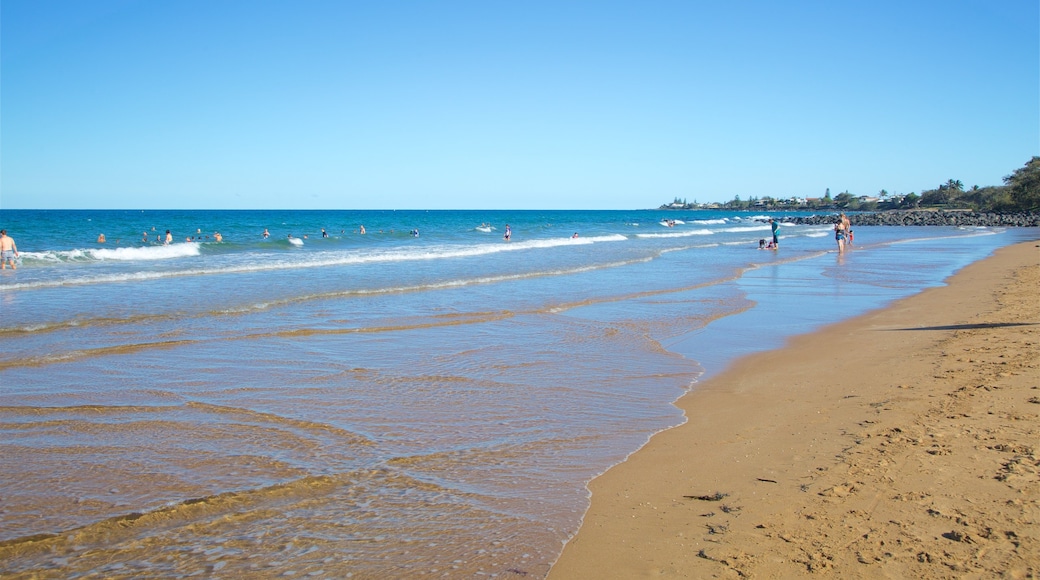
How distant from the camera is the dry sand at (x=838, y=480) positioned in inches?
158

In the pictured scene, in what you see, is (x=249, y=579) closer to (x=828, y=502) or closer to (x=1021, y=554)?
(x=828, y=502)

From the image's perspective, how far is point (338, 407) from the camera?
7.52 metres

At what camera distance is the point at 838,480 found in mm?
5160

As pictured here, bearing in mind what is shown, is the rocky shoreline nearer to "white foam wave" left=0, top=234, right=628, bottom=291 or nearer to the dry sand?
"white foam wave" left=0, top=234, right=628, bottom=291

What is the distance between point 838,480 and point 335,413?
4.73 meters

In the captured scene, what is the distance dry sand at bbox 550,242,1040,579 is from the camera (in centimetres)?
401

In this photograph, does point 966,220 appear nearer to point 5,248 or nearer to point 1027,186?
point 1027,186

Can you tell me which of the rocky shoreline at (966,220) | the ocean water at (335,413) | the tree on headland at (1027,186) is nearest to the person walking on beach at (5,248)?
the ocean water at (335,413)

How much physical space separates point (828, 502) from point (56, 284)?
20.4m

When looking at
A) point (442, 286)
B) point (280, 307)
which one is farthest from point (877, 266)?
point (280, 307)

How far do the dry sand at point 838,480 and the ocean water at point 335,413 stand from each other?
0.40 metres

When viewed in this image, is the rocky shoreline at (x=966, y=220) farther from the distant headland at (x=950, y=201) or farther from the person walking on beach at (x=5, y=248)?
the person walking on beach at (x=5, y=248)

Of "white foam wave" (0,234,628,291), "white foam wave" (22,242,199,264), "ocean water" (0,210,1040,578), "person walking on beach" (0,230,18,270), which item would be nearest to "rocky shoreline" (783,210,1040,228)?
"white foam wave" (0,234,628,291)

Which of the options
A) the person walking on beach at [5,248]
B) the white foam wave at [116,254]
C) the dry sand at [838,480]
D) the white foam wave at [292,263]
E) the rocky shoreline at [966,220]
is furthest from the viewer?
the rocky shoreline at [966,220]
